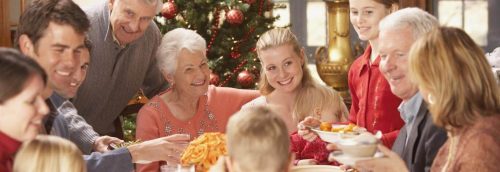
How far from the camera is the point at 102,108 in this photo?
4.02 m

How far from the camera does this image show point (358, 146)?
8.11ft

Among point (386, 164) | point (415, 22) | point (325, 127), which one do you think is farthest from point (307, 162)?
point (386, 164)

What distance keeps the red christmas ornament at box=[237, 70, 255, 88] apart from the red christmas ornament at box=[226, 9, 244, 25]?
30cm

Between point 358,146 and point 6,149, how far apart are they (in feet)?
3.00

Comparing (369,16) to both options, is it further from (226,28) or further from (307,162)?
(226,28)

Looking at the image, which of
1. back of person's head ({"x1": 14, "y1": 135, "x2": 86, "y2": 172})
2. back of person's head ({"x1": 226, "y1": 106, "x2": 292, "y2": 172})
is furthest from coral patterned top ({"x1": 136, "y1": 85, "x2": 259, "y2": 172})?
back of person's head ({"x1": 226, "y1": 106, "x2": 292, "y2": 172})

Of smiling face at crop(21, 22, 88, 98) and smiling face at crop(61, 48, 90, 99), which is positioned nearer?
smiling face at crop(21, 22, 88, 98)

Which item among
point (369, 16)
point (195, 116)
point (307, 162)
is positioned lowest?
point (307, 162)

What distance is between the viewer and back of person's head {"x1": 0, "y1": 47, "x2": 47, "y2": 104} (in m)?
2.16

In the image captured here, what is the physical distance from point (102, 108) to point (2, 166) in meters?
1.74

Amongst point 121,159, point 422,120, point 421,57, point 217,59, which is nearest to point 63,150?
point 121,159

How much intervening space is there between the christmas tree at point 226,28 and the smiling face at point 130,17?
4.97 ft

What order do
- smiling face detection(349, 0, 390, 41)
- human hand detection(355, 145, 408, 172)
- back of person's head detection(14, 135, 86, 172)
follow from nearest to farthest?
back of person's head detection(14, 135, 86, 172)
human hand detection(355, 145, 408, 172)
smiling face detection(349, 0, 390, 41)

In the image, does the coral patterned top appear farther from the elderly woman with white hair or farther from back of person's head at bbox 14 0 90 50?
back of person's head at bbox 14 0 90 50
